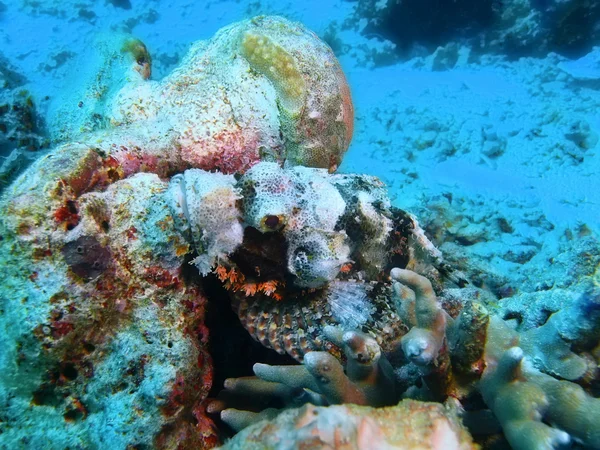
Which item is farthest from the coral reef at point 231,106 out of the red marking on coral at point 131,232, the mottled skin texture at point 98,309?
the red marking on coral at point 131,232

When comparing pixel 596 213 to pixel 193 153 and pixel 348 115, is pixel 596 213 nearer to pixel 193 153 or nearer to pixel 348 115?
pixel 348 115

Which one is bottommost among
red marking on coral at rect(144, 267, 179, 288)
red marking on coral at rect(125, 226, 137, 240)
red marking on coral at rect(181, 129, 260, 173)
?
red marking on coral at rect(144, 267, 179, 288)

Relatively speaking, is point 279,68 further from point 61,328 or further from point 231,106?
point 61,328

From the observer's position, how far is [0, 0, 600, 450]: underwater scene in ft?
5.56

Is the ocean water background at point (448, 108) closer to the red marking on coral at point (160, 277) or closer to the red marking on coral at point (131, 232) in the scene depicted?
the red marking on coral at point (131, 232)

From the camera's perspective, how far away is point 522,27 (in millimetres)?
10977

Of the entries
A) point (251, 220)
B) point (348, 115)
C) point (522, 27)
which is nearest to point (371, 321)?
Answer: point (251, 220)

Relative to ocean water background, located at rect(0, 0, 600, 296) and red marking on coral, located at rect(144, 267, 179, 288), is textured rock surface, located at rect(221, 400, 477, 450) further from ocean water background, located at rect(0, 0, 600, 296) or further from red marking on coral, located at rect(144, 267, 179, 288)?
ocean water background, located at rect(0, 0, 600, 296)

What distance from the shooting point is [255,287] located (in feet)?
8.61

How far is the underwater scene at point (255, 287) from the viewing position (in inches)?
66.7

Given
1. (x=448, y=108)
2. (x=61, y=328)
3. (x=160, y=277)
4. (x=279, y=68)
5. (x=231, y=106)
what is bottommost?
(x=61, y=328)

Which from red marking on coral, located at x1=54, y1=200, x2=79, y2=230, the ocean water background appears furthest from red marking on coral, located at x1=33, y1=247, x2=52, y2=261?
the ocean water background

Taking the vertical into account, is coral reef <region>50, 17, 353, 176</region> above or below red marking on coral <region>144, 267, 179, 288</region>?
above

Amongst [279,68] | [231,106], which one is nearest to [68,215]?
[231,106]
